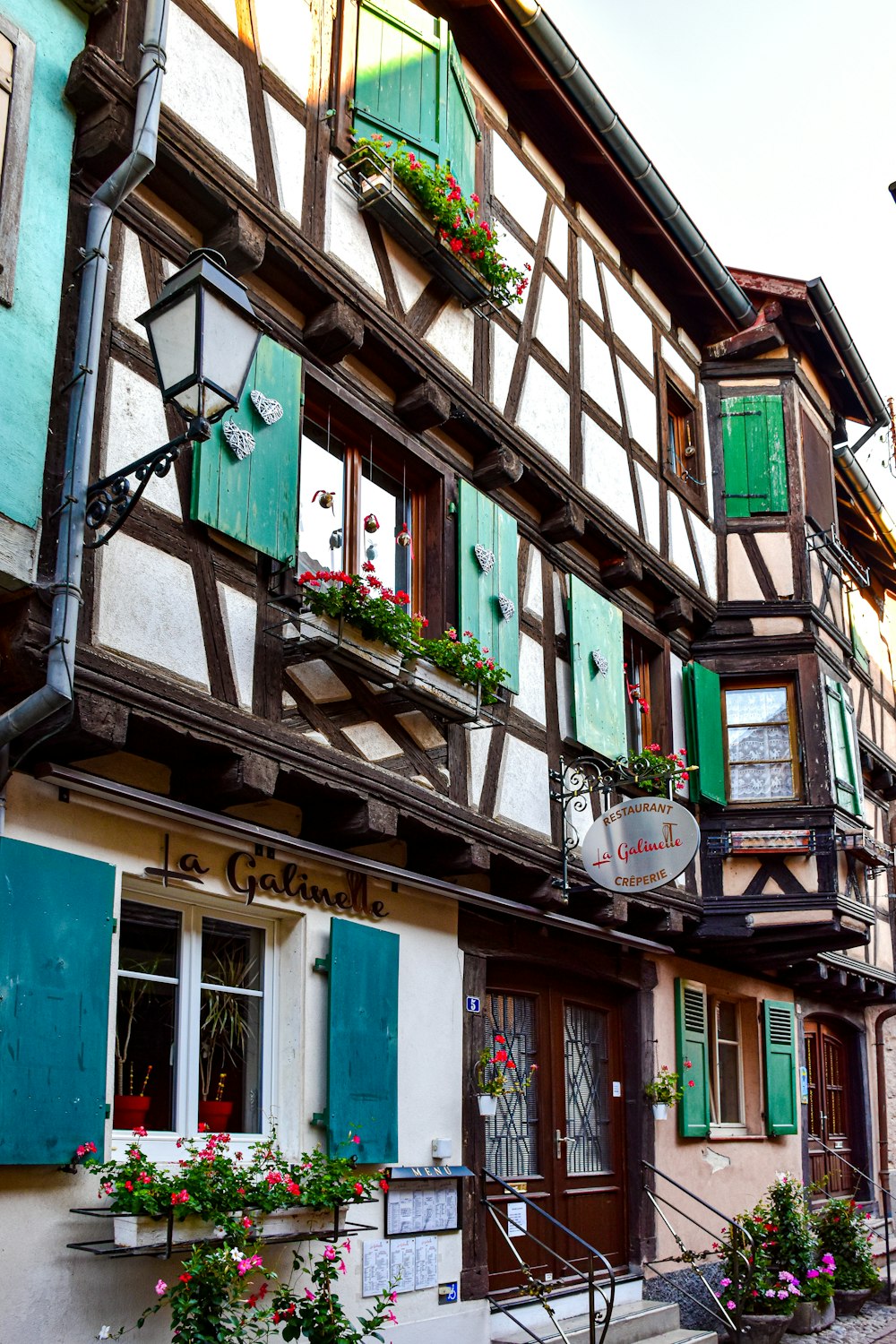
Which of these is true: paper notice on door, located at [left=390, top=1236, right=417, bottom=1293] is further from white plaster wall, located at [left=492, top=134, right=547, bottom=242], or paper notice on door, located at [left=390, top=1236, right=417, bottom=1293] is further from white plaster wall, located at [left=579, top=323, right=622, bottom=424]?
white plaster wall, located at [left=492, top=134, right=547, bottom=242]

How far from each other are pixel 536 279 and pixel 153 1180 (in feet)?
21.5

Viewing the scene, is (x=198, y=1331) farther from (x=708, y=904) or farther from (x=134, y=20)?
(x=708, y=904)

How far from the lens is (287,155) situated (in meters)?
7.11

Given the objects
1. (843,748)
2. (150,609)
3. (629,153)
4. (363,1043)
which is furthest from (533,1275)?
(629,153)

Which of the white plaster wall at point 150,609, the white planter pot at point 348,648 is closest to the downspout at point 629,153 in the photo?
the white planter pot at point 348,648

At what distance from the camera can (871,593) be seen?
58.5ft

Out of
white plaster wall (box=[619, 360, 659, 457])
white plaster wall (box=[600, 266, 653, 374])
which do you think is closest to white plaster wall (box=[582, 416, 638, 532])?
white plaster wall (box=[619, 360, 659, 457])

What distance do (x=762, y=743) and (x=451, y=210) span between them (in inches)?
213

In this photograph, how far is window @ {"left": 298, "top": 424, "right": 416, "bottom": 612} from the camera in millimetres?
7328

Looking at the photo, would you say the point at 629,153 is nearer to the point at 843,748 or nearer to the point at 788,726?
the point at 788,726

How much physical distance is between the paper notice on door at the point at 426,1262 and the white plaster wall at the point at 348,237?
5019mm

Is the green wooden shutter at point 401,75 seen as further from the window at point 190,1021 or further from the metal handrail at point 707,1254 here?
the metal handrail at point 707,1254

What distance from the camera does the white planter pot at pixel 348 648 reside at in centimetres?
651

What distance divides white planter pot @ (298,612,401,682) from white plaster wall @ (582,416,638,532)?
11.3 feet
